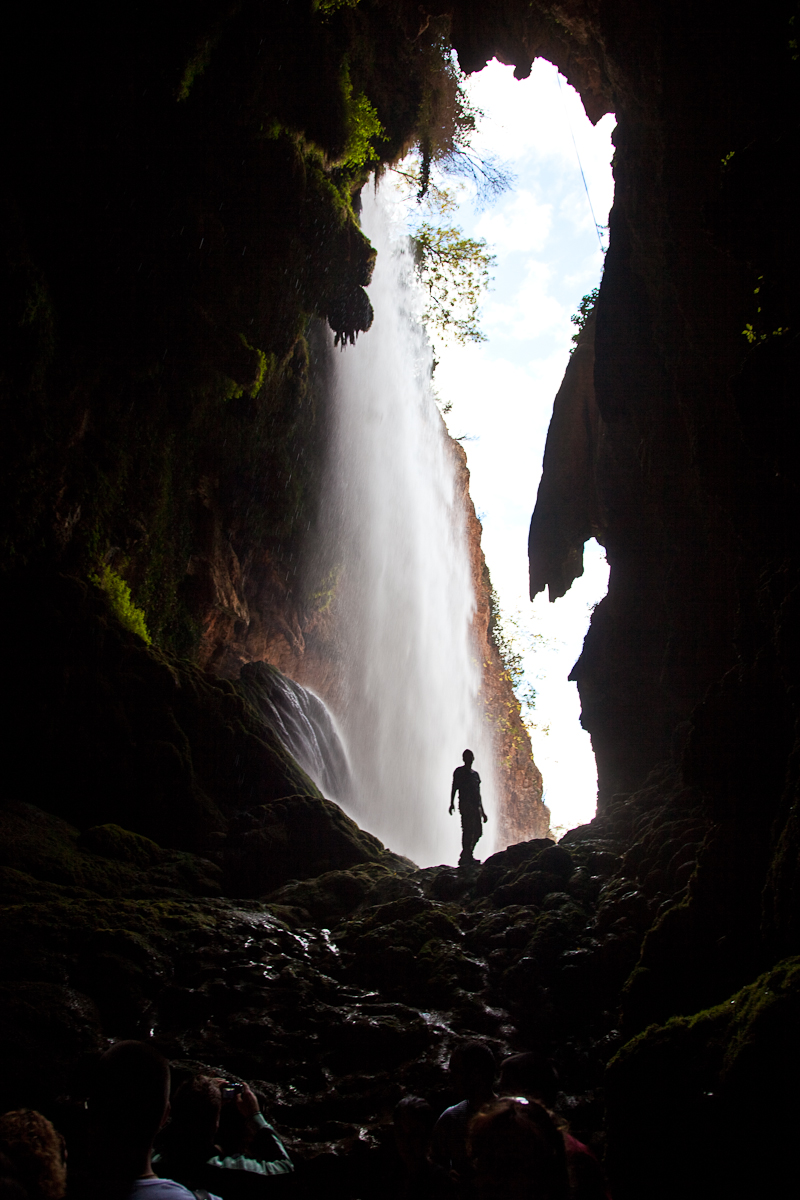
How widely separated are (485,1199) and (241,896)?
7.33 metres

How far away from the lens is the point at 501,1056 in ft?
14.9

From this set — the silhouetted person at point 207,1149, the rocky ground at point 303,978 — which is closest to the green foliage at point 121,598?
the rocky ground at point 303,978

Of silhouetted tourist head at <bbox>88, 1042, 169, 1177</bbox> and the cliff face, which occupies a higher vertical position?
the cliff face

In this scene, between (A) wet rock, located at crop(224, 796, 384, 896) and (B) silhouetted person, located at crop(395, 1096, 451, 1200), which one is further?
(A) wet rock, located at crop(224, 796, 384, 896)

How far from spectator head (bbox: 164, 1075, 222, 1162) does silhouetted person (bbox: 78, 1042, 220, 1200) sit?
26.2 inches

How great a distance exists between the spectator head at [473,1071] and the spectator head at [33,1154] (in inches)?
74.5

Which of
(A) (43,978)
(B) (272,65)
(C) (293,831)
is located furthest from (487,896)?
(B) (272,65)

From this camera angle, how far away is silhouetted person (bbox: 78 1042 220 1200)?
167 cm

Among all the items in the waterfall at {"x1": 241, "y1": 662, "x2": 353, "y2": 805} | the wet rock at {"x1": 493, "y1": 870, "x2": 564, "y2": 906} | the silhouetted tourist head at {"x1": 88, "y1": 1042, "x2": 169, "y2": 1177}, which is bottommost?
the silhouetted tourist head at {"x1": 88, "y1": 1042, "x2": 169, "y2": 1177}

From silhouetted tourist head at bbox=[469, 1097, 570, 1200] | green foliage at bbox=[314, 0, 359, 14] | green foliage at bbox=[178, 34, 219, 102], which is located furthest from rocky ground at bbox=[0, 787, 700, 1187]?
green foliage at bbox=[314, 0, 359, 14]

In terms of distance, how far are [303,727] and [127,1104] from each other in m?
13.8

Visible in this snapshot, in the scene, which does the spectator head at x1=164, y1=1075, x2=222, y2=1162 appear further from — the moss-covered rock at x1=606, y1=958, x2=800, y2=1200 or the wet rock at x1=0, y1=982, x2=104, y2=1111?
the moss-covered rock at x1=606, y1=958, x2=800, y2=1200

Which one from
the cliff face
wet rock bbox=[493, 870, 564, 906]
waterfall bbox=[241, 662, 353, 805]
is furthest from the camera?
waterfall bbox=[241, 662, 353, 805]

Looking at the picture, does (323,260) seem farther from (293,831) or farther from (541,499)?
(293,831)
